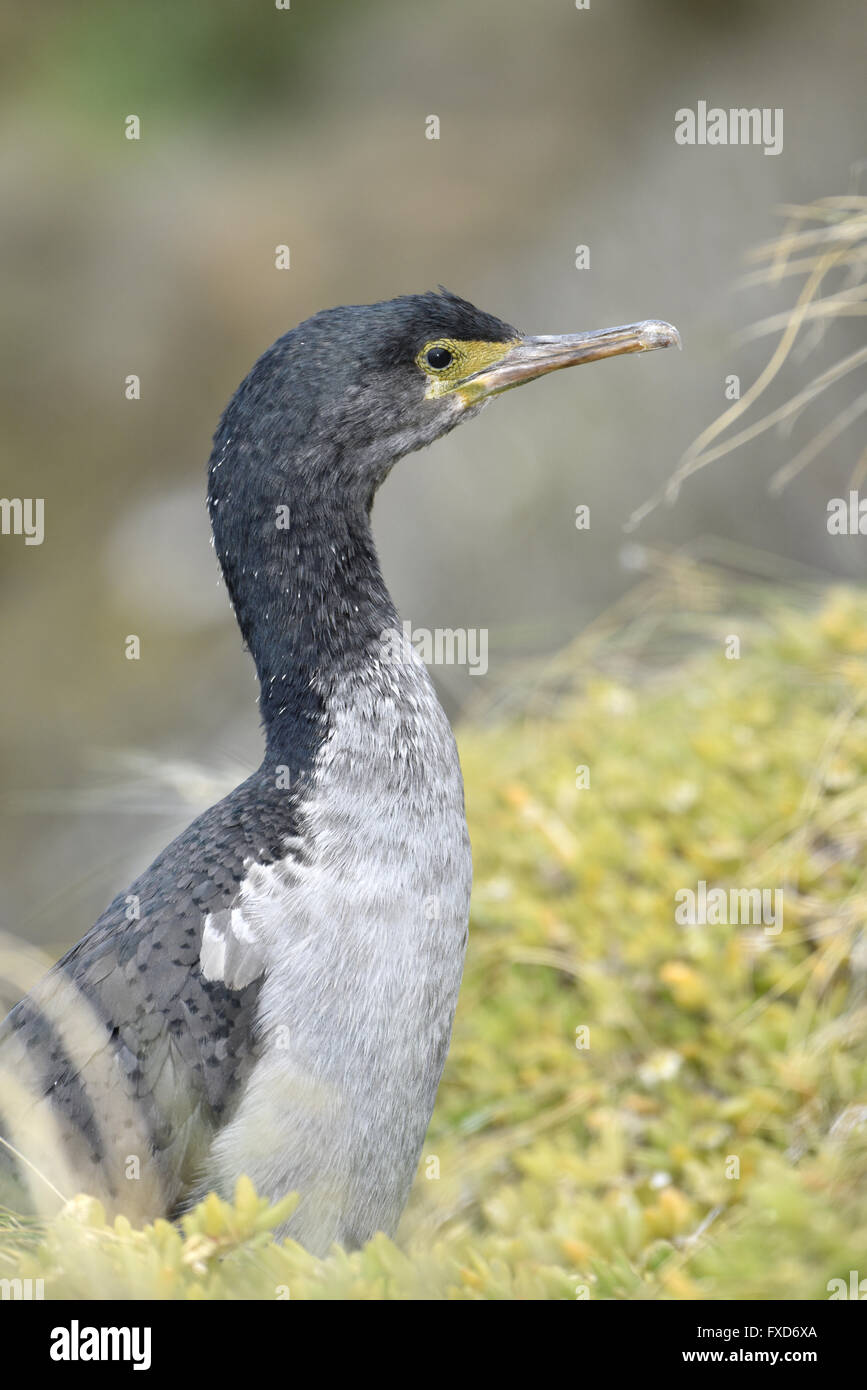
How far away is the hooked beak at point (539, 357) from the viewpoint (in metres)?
3.31

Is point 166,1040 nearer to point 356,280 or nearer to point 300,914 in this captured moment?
point 300,914

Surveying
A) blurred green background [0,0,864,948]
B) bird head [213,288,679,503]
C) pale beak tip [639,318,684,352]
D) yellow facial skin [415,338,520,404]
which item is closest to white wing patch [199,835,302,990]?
bird head [213,288,679,503]

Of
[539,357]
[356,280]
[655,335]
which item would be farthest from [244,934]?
[356,280]

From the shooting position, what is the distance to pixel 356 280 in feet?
31.1

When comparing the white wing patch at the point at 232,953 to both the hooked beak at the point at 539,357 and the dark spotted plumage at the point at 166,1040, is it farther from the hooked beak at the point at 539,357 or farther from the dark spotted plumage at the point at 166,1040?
the hooked beak at the point at 539,357

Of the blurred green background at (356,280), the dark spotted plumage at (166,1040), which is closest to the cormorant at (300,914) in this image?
the dark spotted plumage at (166,1040)

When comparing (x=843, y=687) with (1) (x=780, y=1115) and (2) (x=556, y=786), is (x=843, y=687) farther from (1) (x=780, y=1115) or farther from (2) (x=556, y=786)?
(1) (x=780, y=1115)

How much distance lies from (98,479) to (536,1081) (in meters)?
6.75

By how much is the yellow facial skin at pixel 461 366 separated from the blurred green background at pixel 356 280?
3.57 meters

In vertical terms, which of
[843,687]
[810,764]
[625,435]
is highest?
[625,435]

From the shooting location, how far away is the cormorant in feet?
9.20

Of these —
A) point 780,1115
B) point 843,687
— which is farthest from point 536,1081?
point 843,687

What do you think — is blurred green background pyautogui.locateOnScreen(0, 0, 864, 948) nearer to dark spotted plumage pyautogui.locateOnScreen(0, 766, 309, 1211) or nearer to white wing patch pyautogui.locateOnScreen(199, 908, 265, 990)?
dark spotted plumage pyautogui.locateOnScreen(0, 766, 309, 1211)
